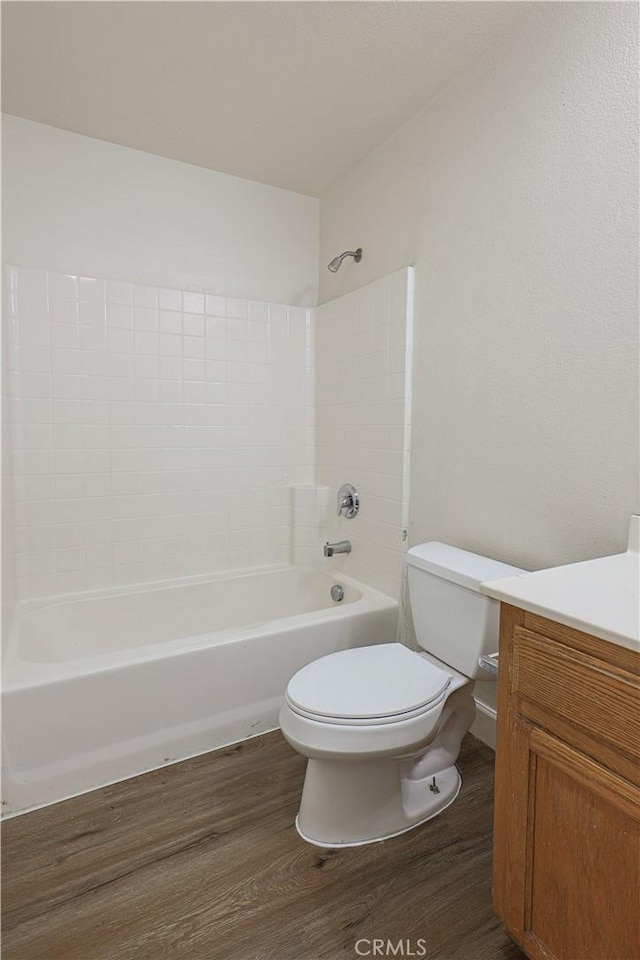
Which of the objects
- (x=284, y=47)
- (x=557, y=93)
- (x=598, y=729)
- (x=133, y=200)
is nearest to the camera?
(x=598, y=729)

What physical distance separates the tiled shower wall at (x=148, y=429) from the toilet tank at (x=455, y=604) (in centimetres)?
116

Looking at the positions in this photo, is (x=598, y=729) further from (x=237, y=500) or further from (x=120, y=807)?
(x=237, y=500)

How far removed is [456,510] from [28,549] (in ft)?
5.81

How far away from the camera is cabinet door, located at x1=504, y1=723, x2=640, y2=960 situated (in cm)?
81

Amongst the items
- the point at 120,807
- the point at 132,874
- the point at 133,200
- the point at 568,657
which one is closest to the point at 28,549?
the point at 120,807

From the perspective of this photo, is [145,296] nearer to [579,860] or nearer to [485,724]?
[485,724]

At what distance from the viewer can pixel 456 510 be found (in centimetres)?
188

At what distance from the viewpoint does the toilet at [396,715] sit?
4.27 ft

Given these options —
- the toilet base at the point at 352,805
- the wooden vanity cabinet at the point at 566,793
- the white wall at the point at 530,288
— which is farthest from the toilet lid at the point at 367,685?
the white wall at the point at 530,288

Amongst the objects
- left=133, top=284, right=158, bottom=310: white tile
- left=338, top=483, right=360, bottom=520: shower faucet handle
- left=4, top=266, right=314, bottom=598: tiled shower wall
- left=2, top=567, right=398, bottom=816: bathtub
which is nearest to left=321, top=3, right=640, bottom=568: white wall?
left=338, top=483, right=360, bottom=520: shower faucet handle

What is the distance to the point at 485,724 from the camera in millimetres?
1837

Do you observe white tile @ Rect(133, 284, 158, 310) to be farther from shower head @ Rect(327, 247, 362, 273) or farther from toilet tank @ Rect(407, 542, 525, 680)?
toilet tank @ Rect(407, 542, 525, 680)

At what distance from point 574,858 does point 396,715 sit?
490 millimetres

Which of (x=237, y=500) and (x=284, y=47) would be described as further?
(x=237, y=500)
